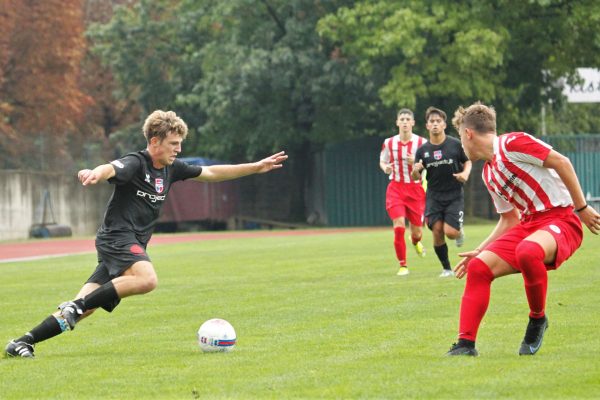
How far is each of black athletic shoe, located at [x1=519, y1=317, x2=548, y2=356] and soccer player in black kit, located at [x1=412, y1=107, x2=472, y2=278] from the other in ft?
25.9

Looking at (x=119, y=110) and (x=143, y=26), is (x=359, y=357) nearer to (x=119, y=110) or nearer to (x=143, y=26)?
(x=143, y=26)

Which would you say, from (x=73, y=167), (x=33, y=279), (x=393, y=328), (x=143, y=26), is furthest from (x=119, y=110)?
(x=393, y=328)

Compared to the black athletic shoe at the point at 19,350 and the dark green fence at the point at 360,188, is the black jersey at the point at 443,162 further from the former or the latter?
the dark green fence at the point at 360,188

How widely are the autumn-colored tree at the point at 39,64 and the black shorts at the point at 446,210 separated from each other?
89.7 feet

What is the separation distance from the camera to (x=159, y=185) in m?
10.1

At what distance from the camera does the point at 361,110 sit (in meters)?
43.5

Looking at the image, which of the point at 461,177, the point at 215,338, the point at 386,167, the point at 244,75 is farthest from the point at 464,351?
the point at 244,75

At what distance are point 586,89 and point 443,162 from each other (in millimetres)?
29020

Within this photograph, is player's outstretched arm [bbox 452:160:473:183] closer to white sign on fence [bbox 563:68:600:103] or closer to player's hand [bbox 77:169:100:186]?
player's hand [bbox 77:169:100:186]

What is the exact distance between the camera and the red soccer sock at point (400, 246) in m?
17.5

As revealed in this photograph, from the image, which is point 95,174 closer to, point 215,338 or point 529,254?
point 215,338

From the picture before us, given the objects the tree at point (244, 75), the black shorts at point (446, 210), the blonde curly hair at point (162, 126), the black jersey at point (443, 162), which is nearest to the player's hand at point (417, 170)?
the black jersey at point (443, 162)

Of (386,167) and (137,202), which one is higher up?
(386,167)

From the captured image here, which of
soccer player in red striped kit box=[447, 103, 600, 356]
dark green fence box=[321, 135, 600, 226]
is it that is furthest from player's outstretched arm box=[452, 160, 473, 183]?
dark green fence box=[321, 135, 600, 226]
